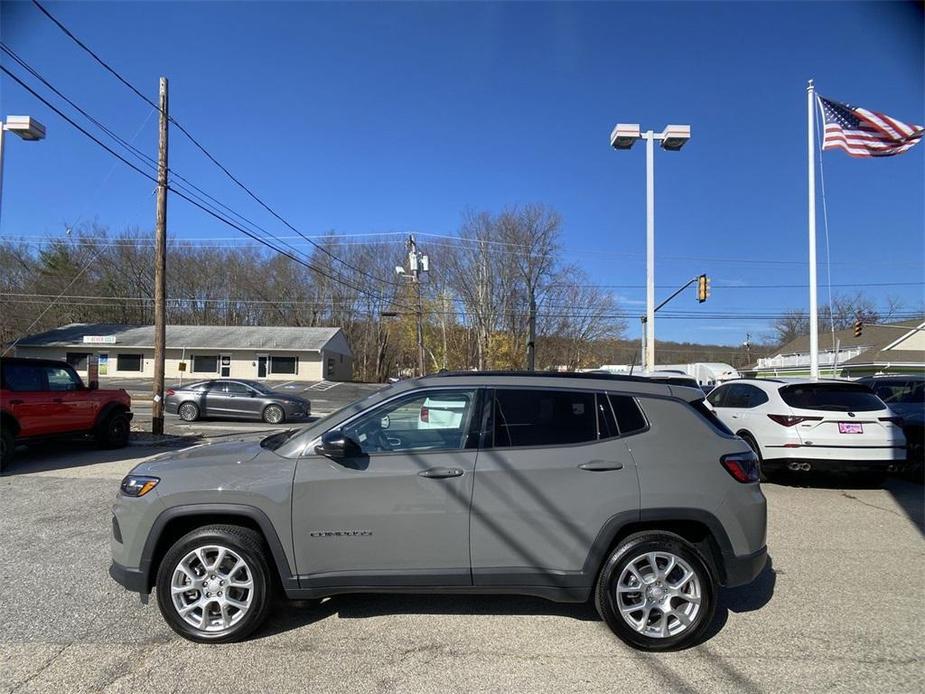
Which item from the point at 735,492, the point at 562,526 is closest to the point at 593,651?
the point at 562,526

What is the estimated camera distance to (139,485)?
12.0ft

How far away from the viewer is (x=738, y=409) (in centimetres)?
876

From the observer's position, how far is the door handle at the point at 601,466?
3580 millimetres

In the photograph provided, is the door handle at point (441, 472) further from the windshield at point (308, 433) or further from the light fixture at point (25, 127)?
the light fixture at point (25, 127)

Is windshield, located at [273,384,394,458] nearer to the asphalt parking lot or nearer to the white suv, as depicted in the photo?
the asphalt parking lot

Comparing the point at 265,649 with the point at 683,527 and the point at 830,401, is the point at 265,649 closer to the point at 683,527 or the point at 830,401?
the point at 683,527

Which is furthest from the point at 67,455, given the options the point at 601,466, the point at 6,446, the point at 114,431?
the point at 601,466

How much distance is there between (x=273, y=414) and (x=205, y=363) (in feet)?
103

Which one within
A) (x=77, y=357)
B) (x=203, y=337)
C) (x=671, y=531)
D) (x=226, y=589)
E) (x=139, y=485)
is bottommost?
(x=226, y=589)

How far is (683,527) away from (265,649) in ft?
8.90

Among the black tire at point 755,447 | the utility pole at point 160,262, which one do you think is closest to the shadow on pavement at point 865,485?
the black tire at point 755,447

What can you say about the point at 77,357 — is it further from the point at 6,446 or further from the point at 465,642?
the point at 465,642

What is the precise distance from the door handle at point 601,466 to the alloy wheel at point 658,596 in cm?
56

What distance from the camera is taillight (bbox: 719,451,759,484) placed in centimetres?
366
